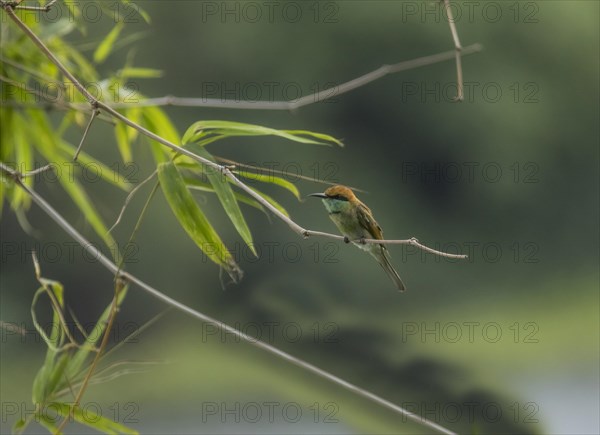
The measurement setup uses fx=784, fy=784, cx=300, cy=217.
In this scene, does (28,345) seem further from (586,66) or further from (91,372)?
(586,66)

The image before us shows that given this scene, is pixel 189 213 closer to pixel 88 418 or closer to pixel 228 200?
pixel 228 200

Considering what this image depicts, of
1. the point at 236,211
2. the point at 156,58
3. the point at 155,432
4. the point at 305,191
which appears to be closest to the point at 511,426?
the point at 236,211

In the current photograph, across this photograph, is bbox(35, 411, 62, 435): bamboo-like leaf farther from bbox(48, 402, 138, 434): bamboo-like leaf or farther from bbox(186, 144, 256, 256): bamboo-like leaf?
bbox(186, 144, 256, 256): bamboo-like leaf

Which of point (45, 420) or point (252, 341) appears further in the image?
point (45, 420)

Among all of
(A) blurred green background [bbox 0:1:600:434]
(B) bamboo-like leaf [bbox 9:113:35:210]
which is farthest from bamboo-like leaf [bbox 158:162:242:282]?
(A) blurred green background [bbox 0:1:600:434]

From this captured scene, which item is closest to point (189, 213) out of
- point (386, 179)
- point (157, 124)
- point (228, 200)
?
point (228, 200)

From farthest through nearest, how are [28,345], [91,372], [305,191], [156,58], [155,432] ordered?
[156,58] → [305,191] → [28,345] → [155,432] → [91,372]

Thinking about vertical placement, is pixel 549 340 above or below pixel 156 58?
below
